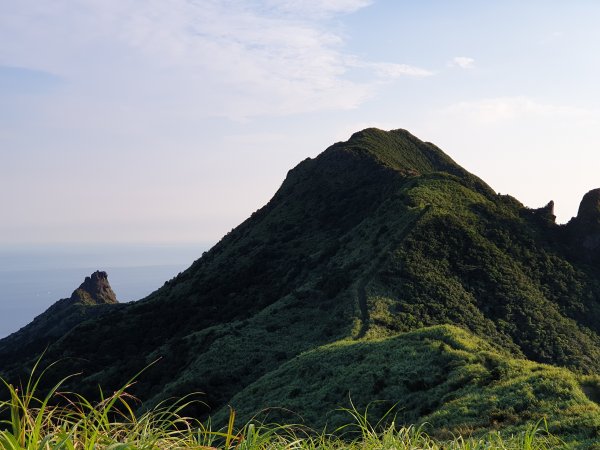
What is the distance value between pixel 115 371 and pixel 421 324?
31.4 m

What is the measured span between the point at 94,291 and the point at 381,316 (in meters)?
109

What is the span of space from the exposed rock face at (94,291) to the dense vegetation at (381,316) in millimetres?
33988

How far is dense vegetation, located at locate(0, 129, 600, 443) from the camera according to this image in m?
25.6

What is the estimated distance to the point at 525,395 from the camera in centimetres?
2183

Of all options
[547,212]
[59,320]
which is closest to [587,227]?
[547,212]

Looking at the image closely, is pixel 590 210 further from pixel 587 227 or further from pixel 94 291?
pixel 94 291

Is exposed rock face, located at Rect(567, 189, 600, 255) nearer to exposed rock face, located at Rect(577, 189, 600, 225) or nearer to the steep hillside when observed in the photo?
exposed rock face, located at Rect(577, 189, 600, 225)

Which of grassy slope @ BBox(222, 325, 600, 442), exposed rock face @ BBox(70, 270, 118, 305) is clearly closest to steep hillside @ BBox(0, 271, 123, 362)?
exposed rock face @ BBox(70, 270, 118, 305)

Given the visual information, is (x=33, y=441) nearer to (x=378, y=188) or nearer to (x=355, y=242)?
(x=355, y=242)

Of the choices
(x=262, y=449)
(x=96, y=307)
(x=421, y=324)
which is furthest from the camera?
(x=96, y=307)

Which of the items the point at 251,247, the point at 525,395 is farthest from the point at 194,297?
the point at 525,395

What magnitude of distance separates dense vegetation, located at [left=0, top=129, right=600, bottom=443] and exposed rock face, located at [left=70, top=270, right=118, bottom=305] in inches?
1338

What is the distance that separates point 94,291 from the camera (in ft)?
455

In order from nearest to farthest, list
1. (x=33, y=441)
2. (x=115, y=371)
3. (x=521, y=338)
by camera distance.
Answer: (x=33, y=441) < (x=521, y=338) < (x=115, y=371)
